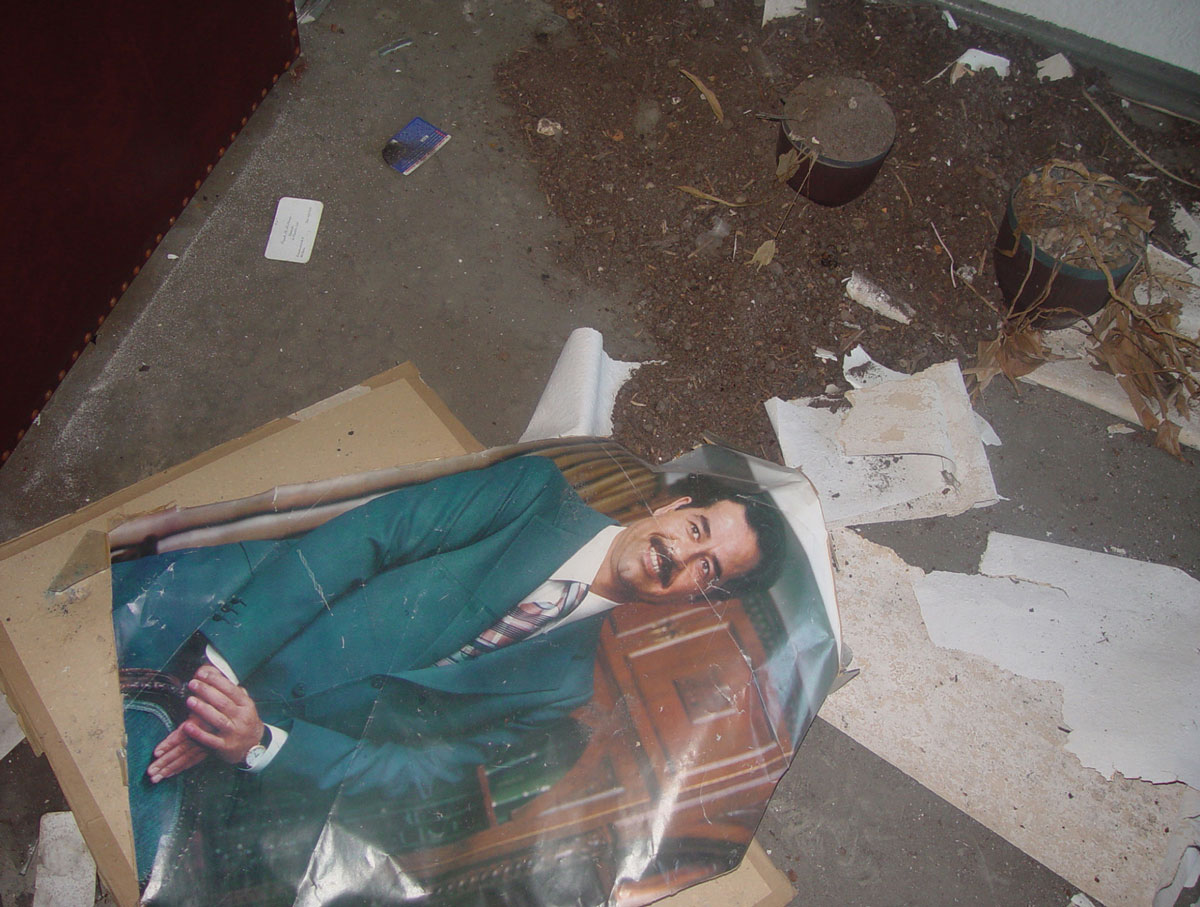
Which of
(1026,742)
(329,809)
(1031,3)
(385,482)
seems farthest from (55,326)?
(1031,3)

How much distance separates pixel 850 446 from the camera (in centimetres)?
129

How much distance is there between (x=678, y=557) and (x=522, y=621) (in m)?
0.23

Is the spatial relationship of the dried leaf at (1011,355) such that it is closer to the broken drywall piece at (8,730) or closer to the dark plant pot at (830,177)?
the dark plant pot at (830,177)

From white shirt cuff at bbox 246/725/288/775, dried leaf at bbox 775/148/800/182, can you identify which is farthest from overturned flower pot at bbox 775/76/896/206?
white shirt cuff at bbox 246/725/288/775

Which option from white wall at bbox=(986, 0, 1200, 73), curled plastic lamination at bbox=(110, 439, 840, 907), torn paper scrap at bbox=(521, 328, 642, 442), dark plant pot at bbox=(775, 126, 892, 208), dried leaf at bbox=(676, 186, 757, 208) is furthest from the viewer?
white wall at bbox=(986, 0, 1200, 73)

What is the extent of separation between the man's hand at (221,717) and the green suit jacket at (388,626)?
0.02 metres

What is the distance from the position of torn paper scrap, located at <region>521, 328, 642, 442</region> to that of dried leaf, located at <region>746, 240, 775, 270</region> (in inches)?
11.7

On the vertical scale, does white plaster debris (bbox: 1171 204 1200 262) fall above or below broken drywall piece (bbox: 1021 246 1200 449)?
above

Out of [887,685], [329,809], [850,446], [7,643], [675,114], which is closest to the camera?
[329,809]

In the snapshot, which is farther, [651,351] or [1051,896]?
[651,351]

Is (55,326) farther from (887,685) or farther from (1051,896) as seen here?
(1051,896)

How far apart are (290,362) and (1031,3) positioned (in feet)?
5.54

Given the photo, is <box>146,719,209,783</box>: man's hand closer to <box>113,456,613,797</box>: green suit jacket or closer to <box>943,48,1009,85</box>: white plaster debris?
<box>113,456,613,797</box>: green suit jacket

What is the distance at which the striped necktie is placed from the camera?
103cm
